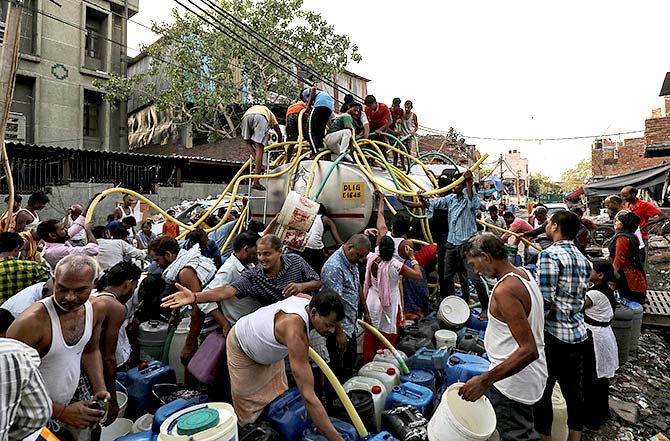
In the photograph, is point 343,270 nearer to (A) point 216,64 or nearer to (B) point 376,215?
(B) point 376,215

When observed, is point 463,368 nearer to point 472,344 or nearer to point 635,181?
point 472,344

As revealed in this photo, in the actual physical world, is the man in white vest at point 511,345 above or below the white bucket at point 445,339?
above

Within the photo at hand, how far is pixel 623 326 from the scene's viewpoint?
188 inches

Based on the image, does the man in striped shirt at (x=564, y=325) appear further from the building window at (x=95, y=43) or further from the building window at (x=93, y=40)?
the building window at (x=93, y=40)

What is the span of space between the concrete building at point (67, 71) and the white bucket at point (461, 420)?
17.4 metres

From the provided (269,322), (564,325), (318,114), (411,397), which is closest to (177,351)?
(269,322)

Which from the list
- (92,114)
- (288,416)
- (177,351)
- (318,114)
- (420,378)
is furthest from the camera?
(92,114)

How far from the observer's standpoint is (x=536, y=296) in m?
2.51

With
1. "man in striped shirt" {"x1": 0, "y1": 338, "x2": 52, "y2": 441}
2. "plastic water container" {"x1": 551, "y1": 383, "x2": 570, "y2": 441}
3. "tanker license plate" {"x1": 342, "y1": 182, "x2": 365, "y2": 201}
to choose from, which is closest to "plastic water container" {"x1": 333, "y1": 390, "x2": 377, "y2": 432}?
"plastic water container" {"x1": 551, "y1": 383, "x2": 570, "y2": 441}

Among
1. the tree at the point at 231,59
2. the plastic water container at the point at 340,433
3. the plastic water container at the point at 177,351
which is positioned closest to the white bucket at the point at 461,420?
the plastic water container at the point at 340,433

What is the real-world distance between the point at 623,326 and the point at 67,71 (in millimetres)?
21901

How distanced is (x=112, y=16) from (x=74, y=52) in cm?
298

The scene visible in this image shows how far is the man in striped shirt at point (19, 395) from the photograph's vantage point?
4.36 ft

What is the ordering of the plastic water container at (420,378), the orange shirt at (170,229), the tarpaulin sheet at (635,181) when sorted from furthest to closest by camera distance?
the tarpaulin sheet at (635,181) < the orange shirt at (170,229) < the plastic water container at (420,378)
